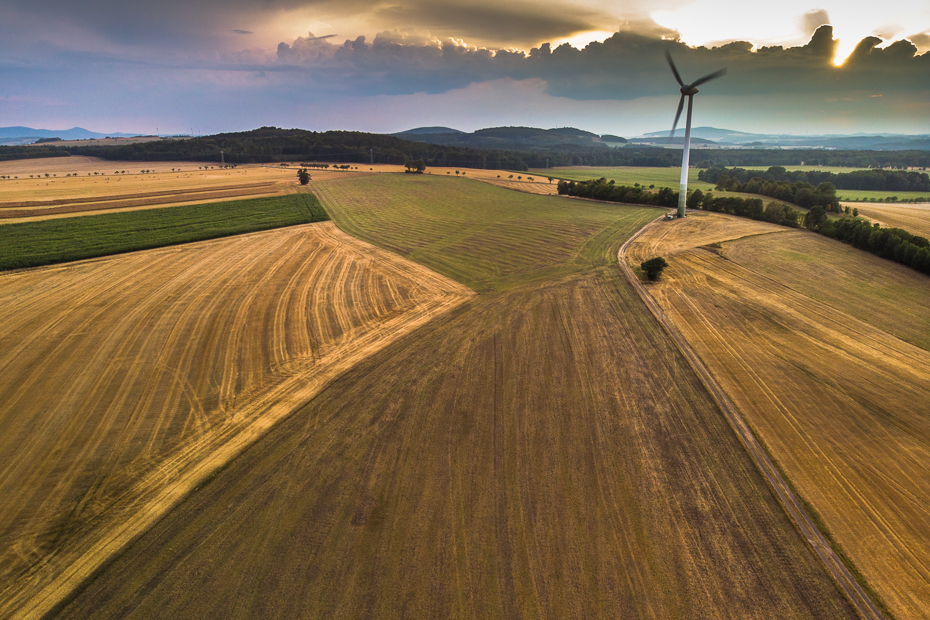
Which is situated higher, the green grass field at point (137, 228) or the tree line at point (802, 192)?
the tree line at point (802, 192)

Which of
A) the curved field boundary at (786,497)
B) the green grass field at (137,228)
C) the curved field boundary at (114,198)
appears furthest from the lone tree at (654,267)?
the curved field boundary at (114,198)

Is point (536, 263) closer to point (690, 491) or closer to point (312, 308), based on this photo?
point (312, 308)

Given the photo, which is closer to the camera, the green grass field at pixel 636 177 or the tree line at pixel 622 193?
the tree line at pixel 622 193

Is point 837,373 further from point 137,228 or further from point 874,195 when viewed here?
point 874,195

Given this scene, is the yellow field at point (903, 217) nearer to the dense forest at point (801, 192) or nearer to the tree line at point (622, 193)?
the dense forest at point (801, 192)

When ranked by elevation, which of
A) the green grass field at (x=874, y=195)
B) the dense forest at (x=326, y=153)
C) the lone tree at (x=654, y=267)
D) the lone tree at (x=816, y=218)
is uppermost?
the dense forest at (x=326, y=153)

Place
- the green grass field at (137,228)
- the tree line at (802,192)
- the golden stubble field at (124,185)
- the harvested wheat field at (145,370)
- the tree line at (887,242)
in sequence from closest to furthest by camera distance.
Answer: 1. the harvested wheat field at (145,370)
2. the tree line at (887,242)
3. the green grass field at (137,228)
4. the golden stubble field at (124,185)
5. the tree line at (802,192)

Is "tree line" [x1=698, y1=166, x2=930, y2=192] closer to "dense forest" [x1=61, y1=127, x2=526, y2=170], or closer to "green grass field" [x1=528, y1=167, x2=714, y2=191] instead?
"green grass field" [x1=528, y1=167, x2=714, y2=191]
